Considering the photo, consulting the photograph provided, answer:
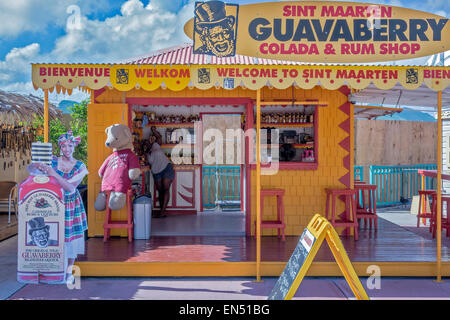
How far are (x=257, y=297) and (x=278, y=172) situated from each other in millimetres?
2691

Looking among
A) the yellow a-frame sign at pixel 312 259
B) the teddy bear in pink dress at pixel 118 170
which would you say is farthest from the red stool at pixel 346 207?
the teddy bear in pink dress at pixel 118 170

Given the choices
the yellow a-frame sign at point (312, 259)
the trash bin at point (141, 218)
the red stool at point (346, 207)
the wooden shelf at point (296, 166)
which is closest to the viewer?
the yellow a-frame sign at point (312, 259)

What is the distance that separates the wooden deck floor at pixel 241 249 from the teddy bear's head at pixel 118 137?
1.48 meters

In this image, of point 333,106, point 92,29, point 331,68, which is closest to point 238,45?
point 331,68

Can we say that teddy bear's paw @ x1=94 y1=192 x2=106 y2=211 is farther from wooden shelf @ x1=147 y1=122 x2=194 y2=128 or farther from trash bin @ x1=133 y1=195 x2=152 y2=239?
wooden shelf @ x1=147 y1=122 x2=194 y2=128

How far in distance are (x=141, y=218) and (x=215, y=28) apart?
317 centimetres

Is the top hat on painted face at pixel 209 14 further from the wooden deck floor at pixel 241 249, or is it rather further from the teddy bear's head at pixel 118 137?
the wooden deck floor at pixel 241 249

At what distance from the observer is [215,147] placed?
9.73 metres

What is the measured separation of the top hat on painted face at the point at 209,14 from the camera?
4.44m

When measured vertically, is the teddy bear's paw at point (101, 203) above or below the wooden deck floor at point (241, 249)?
above

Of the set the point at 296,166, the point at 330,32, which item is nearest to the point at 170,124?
the point at 296,166

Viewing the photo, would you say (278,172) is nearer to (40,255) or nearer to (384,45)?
(384,45)

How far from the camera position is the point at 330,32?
462 centimetres

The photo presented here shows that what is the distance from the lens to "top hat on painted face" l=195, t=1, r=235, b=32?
4441 mm
